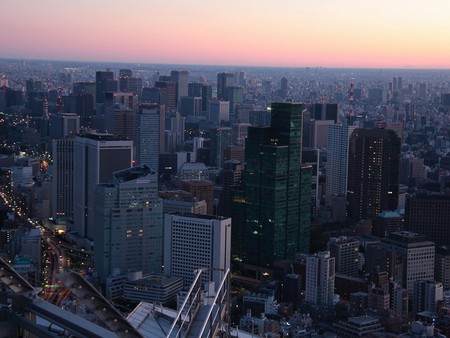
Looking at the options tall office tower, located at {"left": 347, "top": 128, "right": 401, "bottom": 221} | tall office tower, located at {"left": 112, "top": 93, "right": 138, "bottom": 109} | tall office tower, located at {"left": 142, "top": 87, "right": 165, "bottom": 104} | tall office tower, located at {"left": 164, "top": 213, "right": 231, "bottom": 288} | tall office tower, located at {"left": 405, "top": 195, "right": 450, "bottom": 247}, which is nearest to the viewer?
tall office tower, located at {"left": 164, "top": 213, "right": 231, "bottom": 288}

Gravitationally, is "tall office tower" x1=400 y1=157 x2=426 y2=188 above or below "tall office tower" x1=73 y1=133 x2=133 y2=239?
below

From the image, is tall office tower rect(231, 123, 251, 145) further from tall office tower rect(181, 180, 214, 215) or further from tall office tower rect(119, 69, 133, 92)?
tall office tower rect(119, 69, 133, 92)

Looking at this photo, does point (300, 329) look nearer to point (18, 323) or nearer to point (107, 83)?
point (18, 323)

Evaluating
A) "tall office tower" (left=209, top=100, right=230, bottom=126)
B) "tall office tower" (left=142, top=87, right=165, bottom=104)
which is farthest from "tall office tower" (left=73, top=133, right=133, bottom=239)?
"tall office tower" (left=142, top=87, right=165, bottom=104)

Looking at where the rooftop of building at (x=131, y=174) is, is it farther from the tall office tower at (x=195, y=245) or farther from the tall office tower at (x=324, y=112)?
the tall office tower at (x=324, y=112)

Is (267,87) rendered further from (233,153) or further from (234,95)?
(233,153)

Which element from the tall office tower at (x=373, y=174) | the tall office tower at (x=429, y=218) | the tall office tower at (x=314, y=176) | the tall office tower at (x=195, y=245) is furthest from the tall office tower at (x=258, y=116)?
the tall office tower at (x=195, y=245)
